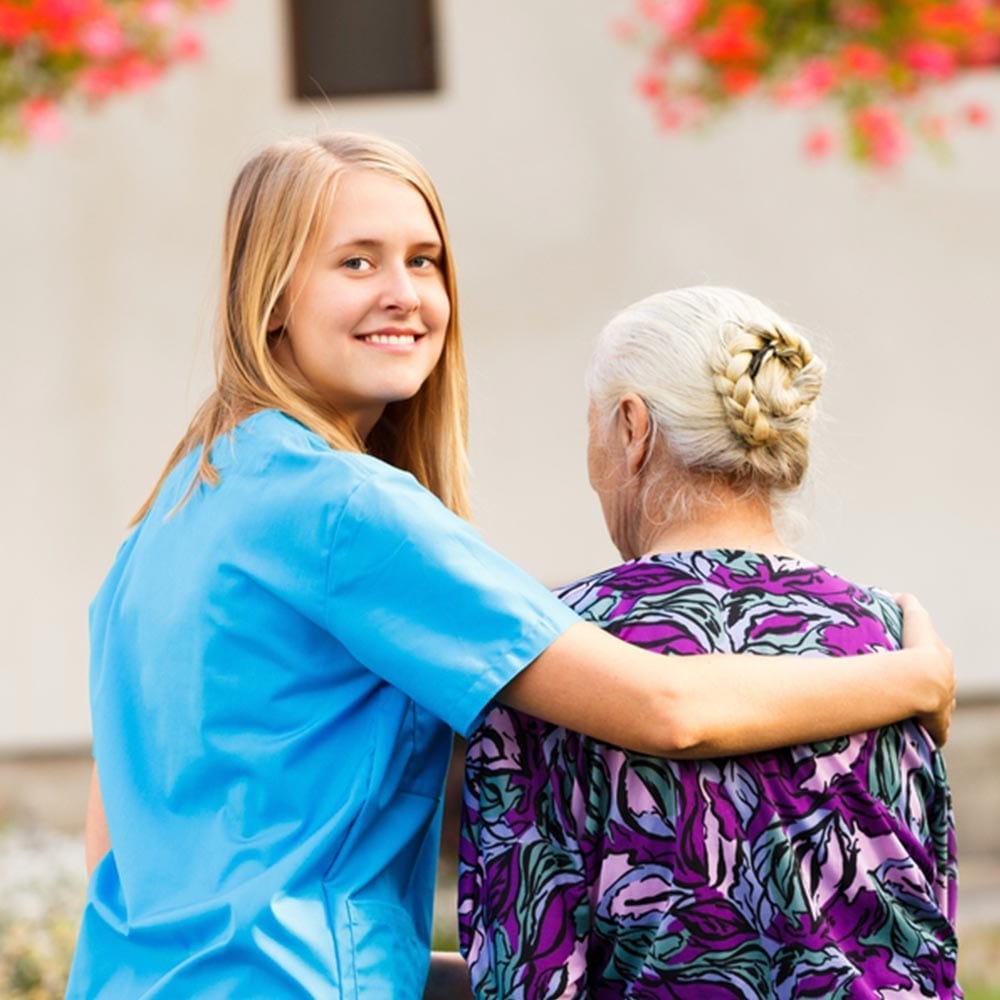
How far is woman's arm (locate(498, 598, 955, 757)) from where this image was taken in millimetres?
1722

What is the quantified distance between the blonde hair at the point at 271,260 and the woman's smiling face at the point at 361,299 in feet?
0.05

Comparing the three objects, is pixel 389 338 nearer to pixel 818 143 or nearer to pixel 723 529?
pixel 723 529

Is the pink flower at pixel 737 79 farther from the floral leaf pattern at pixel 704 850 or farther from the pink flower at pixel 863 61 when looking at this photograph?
the floral leaf pattern at pixel 704 850

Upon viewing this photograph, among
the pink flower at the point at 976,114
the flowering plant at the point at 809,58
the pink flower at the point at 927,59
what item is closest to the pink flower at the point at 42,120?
the flowering plant at the point at 809,58

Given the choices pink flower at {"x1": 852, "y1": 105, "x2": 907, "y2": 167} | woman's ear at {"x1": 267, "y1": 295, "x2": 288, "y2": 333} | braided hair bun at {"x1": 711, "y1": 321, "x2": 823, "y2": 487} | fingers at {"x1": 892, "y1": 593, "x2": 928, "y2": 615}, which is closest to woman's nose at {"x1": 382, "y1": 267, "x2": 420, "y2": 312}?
woman's ear at {"x1": 267, "y1": 295, "x2": 288, "y2": 333}

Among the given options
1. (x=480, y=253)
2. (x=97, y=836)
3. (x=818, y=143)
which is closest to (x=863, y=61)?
(x=818, y=143)

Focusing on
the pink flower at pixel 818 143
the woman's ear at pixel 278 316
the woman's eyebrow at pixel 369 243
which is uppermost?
the woman's eyebrow at pixel 369 243

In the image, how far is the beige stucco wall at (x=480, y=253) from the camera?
18.2 feet

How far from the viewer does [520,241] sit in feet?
18.3

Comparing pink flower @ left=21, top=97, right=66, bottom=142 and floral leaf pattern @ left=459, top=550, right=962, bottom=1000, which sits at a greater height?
pink flower @ left=21, top=97, right=66, bottom=142

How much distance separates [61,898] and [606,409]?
11.1 feet

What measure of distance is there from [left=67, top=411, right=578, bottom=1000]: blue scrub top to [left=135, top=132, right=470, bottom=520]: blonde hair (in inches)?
2.2

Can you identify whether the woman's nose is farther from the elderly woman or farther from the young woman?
the elderly woman

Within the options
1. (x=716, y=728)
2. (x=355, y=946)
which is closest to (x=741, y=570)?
(x=716, y=728)
